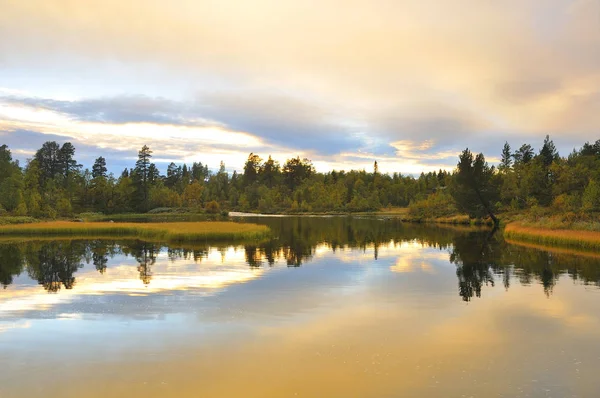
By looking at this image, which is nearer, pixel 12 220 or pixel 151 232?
pixel 151 232

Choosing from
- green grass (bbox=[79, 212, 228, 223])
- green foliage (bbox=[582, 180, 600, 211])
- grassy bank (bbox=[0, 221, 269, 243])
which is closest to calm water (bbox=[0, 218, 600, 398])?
grassy bank (bbox=[0, 221, 269, 243])

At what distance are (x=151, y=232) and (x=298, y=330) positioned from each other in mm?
50382

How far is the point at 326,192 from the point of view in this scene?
189750mm

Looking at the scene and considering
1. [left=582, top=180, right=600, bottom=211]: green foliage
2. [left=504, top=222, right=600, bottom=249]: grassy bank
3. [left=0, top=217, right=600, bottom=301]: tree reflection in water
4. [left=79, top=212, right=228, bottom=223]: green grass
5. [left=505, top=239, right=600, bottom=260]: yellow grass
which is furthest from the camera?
[left=79, top=212, right=228, bottom=223]: green grass

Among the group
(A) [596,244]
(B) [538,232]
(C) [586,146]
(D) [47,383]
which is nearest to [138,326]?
(D) [47,383]

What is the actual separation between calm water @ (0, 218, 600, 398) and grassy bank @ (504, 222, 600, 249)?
12.2 metres

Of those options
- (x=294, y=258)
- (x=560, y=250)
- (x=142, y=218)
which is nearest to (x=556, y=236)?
(x=560, y=250)

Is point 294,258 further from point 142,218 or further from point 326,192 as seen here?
point 326,192

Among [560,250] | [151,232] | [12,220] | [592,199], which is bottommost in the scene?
Answer: [560,250]

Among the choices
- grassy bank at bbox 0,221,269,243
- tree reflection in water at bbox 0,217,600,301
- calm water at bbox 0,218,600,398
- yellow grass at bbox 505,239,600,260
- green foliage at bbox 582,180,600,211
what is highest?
green foliage at bbox 582,180,600,211

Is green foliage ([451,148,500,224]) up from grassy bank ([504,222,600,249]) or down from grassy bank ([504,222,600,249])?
up

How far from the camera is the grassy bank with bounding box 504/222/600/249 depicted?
4525cm

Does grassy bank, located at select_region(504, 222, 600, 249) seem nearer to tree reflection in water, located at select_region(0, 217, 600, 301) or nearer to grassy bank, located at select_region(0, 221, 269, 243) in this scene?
tree reflection in water, located at select_region(0, 217, 600, 301)

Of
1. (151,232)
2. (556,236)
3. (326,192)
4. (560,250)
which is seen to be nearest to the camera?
(560,250)
